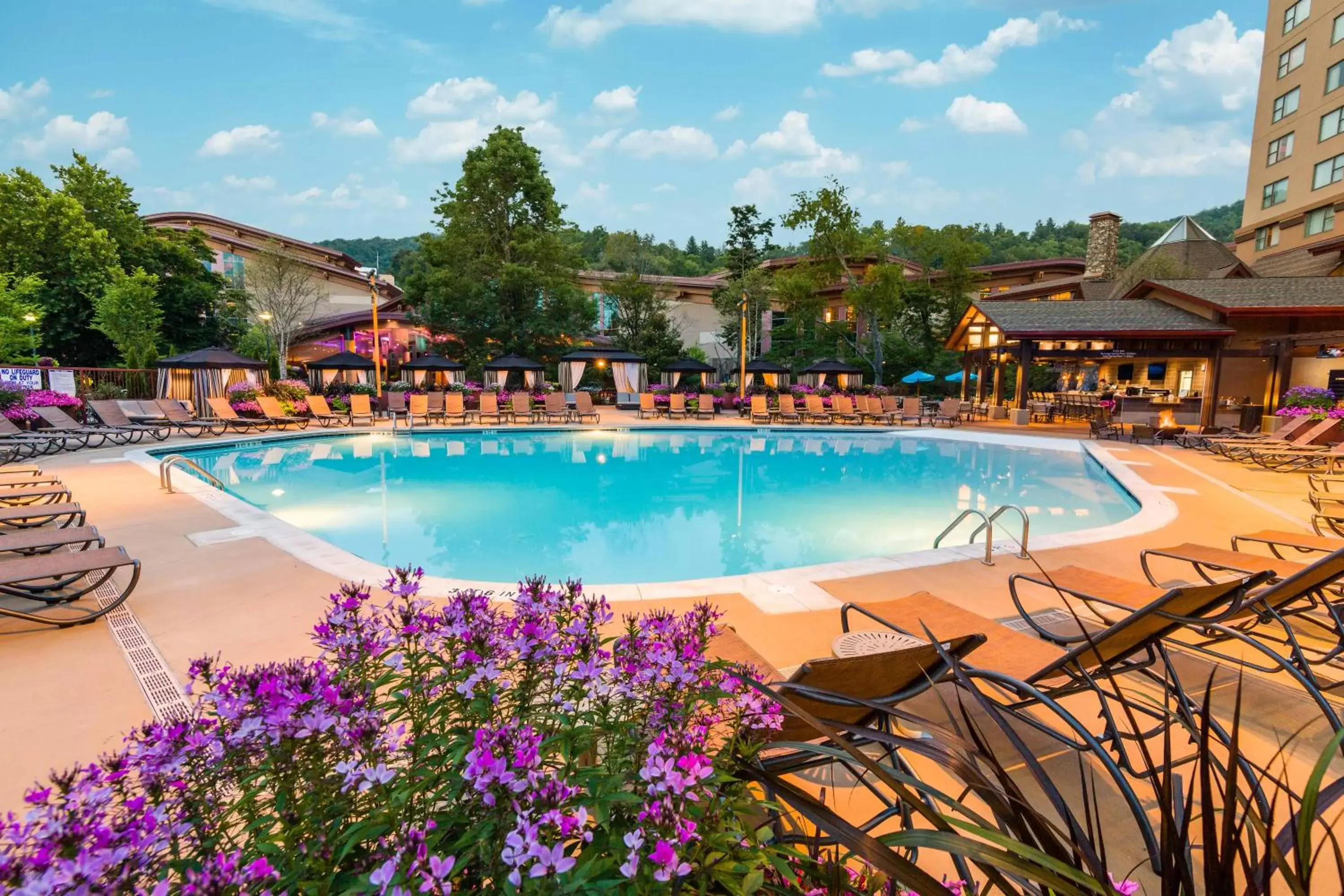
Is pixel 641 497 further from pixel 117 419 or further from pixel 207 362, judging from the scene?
pixel 207 362

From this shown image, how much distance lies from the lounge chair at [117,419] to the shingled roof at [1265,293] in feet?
84.2

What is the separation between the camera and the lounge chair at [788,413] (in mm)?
19906

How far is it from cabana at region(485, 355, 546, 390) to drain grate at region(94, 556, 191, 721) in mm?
18392

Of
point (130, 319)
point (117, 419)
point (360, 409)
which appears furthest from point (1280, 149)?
point (130, 319)

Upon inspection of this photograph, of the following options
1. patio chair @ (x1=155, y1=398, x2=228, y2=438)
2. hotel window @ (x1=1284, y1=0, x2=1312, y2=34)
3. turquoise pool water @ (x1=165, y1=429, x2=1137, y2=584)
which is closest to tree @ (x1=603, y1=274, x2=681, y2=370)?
turquoise pool water @ (x1=165, y1=429, x2=1137, y2=584)

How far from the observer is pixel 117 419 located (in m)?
13.7

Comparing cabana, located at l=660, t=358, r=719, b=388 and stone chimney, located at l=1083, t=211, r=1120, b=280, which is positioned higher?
stone chimney, located at l=1083, t=211, r=1120, b=280

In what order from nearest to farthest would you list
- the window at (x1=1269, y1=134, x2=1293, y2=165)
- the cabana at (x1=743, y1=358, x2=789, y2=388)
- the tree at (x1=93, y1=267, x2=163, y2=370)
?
the tree at (x1=93, y1=267, x2=163, y2=370)
the cabana at (x1=743, y1=358, x2=789, y2=388)
the window at (x1=1269, y1=134, x2=1293, y2=165)

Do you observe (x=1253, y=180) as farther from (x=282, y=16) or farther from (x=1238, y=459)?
(x=282, y=16)

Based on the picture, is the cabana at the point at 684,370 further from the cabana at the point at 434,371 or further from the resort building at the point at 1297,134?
the resort building at the point at 1297,134

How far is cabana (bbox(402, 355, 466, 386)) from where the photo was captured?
22438 mm

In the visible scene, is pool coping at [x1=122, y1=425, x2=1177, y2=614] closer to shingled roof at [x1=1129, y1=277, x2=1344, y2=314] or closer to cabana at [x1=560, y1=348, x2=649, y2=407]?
shingled roof at [x1=1129, y1=277, x2=1344, y2=314]

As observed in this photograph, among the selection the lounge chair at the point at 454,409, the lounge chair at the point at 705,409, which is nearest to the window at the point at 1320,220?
the lounge chair at the point at 705,409

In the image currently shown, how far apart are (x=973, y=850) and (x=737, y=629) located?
307 cm
